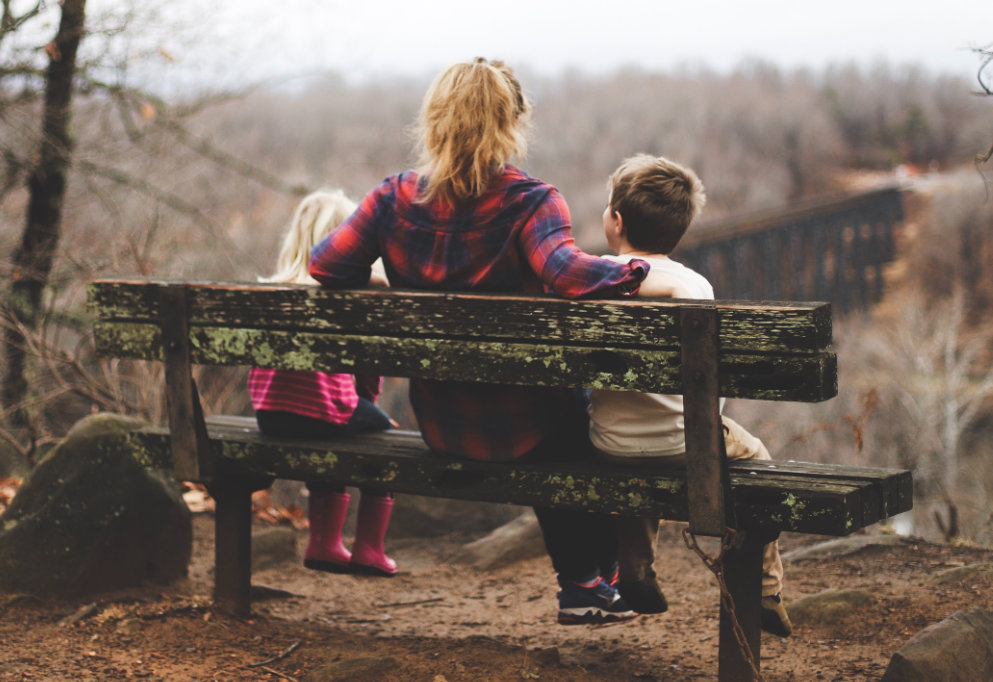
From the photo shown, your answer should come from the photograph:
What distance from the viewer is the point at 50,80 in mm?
6727

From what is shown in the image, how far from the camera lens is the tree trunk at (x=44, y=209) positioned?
6547 millimetres

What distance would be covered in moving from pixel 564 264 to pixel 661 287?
0.32 m

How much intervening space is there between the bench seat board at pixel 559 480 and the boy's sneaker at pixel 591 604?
457 mm

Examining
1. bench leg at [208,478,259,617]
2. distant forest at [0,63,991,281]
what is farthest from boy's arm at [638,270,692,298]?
distant forest at [0,63,991,281]

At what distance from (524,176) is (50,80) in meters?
5.10

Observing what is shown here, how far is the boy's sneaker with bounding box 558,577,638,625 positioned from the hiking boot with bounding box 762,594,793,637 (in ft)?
1.38

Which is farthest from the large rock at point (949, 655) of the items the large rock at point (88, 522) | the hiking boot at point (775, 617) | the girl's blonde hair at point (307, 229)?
the large rock at point (88, 522)

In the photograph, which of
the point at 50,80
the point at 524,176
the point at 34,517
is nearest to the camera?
the point at 524,176

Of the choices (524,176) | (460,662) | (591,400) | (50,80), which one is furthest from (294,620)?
(50,80)

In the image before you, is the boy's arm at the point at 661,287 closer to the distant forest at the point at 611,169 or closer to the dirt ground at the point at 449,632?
the distant forest at the point at 611,169

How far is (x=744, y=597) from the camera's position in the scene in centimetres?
270

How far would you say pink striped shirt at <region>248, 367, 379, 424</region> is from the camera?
3408mm

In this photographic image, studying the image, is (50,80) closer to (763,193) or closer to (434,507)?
(434,507)

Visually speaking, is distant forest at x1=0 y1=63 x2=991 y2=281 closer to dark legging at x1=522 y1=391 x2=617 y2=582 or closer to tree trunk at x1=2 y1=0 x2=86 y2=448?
tree trunk at x1=2 y1=0 x2=86 y2=448
